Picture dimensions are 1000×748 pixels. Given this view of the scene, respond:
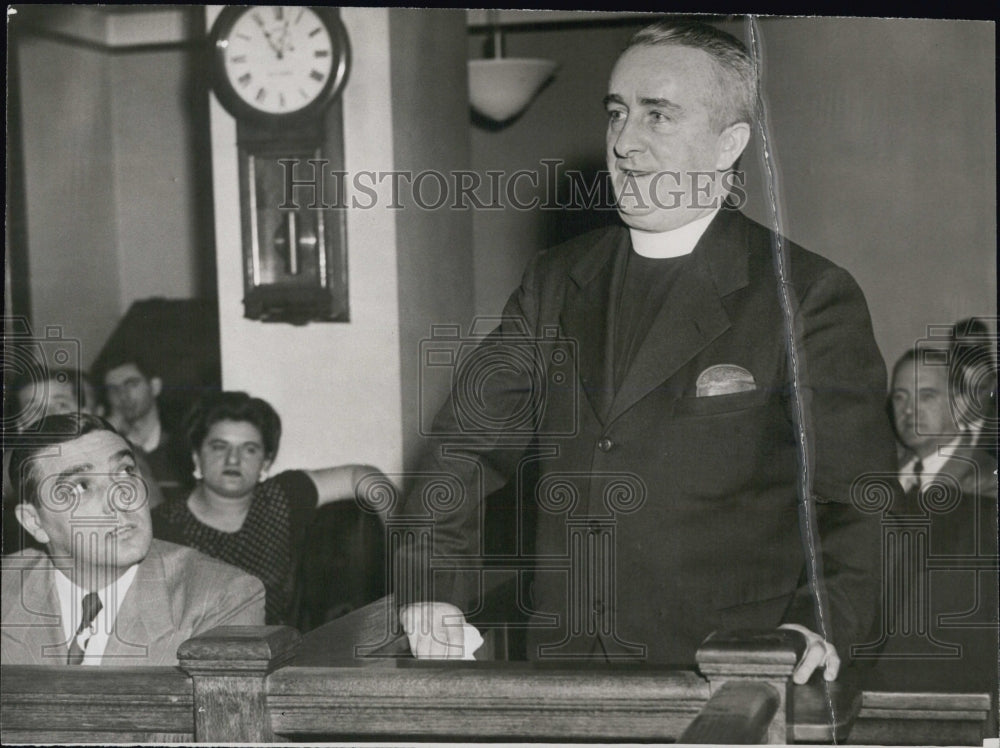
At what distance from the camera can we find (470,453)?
1926 mm

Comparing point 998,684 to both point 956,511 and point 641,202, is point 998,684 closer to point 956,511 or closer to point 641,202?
point 956,511

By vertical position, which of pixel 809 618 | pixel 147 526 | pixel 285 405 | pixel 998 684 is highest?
pixel 285 405

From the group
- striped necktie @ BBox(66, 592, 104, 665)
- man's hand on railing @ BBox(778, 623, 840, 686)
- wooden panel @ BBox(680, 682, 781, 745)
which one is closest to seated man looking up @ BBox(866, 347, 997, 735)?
man's hand on railing @ BBox(778, 623, 840, 686)

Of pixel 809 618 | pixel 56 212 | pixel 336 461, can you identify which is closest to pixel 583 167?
pixel 336 461

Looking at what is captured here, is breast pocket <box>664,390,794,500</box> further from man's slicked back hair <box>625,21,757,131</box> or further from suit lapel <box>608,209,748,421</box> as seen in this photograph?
man's slicked back hair <box>625,21,757,131</box>

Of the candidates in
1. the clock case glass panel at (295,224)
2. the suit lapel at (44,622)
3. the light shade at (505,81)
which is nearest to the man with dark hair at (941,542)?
the light shade at (505,81)

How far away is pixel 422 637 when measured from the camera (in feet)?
6.16

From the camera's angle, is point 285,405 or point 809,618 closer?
point 809,618

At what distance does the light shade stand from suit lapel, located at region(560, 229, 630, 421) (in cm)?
32

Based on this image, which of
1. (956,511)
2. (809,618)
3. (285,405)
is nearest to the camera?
(809,618)

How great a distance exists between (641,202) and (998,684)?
96 cm

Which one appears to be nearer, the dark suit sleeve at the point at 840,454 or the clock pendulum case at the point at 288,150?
the dark suit sleeve at the point at 840,454

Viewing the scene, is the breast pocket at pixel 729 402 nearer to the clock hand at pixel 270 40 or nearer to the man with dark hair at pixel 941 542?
the man with dark hair at pixel 941 542

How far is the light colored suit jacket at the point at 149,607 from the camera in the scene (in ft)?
6.42
